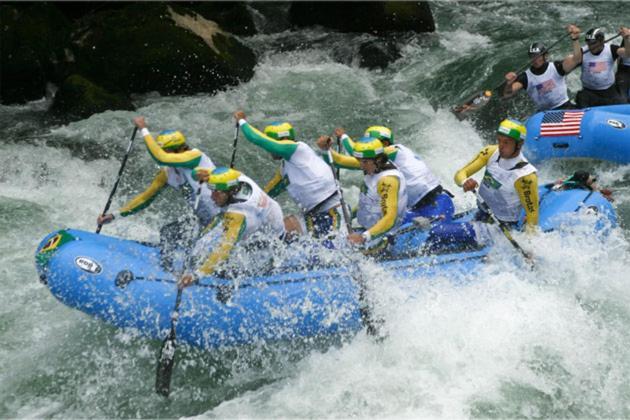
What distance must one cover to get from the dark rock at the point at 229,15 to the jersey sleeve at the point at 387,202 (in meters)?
9.11

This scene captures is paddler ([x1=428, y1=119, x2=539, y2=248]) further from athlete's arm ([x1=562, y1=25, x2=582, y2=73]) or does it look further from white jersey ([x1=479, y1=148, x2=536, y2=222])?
athlete's arm ([x1=562, y1=25, x2=582, y2=73])

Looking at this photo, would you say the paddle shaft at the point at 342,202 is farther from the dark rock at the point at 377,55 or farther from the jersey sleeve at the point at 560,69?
the dark rock at the point at 377,55

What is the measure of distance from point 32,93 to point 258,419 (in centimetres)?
825

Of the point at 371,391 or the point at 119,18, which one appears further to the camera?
the point at 119,18

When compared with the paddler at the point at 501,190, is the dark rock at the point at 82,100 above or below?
below

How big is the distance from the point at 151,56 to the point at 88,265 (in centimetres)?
666

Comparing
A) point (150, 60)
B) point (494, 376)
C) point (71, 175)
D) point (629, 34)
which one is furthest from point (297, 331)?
point (150, 60)

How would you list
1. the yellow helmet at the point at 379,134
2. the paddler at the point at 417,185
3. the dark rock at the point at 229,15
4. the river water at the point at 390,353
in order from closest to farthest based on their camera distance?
the river water at the point at 390,353 → the yellow helmet at the point at 379,134 → the paddler at the point at 417,185 → the dark rock at the point at 229,15

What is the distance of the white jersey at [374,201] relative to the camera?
6.56 metres

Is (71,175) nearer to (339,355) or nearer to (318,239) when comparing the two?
(318,239)

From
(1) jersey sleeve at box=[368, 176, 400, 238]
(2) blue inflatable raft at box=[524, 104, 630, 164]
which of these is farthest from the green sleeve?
(2) blue inflatable raft at box=[524, 104, 630, 164]

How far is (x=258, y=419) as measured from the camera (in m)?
5.99

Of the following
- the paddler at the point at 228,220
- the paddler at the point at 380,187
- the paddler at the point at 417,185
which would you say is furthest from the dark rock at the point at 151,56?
the paddler at the point at 228,220

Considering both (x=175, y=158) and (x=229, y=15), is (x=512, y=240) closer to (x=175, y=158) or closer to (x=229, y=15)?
(x=175, y=158)
